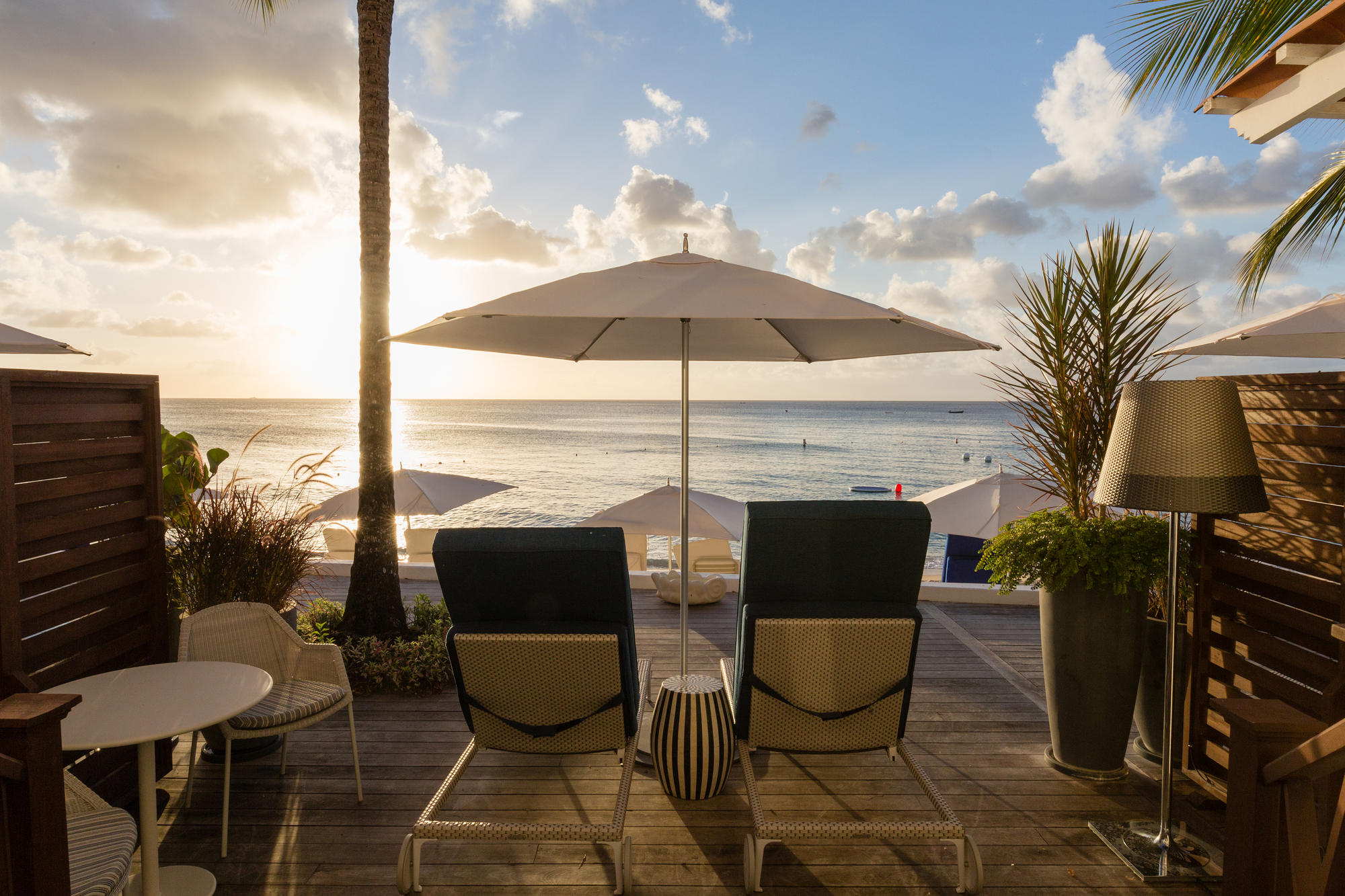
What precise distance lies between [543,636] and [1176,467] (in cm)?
229

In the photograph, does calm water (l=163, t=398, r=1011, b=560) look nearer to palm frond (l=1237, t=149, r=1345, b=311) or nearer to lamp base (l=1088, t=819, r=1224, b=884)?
palm frond (l=1237, t=149, r=1345, b=311)

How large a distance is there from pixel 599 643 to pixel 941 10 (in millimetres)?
8973

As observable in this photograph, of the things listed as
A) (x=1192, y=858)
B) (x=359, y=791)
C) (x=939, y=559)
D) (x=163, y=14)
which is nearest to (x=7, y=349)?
(x=359, y=791)

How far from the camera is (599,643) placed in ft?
8.09

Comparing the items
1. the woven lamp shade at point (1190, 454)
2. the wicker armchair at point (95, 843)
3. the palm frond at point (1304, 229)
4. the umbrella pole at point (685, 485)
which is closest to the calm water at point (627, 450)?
the palm frond at point (1304, 229)

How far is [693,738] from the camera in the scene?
266 centimetres

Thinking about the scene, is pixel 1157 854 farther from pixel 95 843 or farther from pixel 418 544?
pixel 418 544

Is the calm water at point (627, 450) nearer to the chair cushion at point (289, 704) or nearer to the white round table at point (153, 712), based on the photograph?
the chair cushion at point (289, 704)

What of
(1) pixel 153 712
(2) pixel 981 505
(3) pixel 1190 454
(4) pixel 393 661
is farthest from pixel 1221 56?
(1) pixel 153 712

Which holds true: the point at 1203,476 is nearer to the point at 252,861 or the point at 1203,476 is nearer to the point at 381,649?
the point at 252,861

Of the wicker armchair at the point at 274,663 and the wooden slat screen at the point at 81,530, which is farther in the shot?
the wicker armchair at the point at 274,663

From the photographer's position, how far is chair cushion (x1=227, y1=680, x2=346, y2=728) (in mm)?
2652

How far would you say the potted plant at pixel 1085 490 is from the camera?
3.02 m

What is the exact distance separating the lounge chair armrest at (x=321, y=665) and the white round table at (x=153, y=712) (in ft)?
1.84
